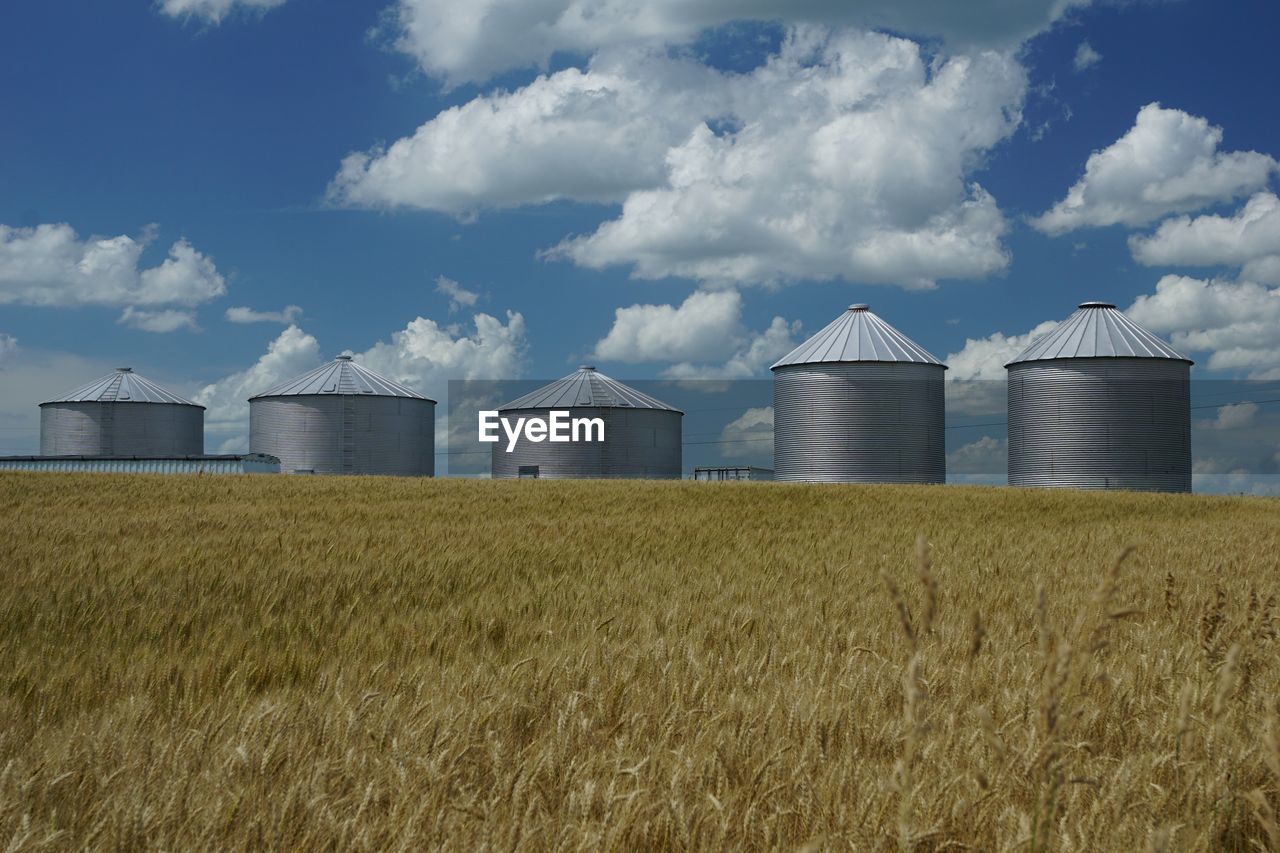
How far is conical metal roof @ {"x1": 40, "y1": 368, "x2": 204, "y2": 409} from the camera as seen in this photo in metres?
54.2

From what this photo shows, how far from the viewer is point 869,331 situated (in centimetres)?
4297

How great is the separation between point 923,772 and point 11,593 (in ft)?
23.2

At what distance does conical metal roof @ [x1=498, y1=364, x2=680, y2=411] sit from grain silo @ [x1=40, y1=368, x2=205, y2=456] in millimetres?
19062

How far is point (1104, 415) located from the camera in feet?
127

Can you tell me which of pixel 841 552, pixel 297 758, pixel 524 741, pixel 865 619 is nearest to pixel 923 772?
pixel 524 741

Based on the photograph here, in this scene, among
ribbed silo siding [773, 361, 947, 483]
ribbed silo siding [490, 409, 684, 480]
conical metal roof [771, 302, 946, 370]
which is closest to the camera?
ribbed silo siding [773, 361, 947, 483]

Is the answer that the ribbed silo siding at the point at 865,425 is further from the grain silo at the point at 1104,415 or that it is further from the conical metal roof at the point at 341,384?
the conical metal roof at the point at 341,384

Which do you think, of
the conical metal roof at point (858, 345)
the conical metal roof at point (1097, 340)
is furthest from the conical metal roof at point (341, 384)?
the conical metal roof at point (1097, 340)

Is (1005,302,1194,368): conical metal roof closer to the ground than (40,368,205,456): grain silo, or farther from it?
farther from it

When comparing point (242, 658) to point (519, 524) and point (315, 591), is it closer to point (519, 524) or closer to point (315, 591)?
point (315, 591)

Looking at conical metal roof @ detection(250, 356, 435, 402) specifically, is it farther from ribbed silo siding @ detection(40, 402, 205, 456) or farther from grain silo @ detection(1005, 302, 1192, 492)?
grain silo @ detection(1005, 302, 1192, 492)

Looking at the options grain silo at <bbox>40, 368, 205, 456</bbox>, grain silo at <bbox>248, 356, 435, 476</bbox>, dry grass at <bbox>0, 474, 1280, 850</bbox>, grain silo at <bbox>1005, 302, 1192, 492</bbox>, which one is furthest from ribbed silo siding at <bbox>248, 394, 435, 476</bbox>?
dry grass at <bbox>0, 474, 1280, 850</bbox>

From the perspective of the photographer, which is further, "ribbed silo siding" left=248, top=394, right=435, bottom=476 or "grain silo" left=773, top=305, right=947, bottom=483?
"ribbed silo siding" left=248, top=394, right=435, bottom=476

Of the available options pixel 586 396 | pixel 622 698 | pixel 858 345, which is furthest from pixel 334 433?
pixel 622 698
